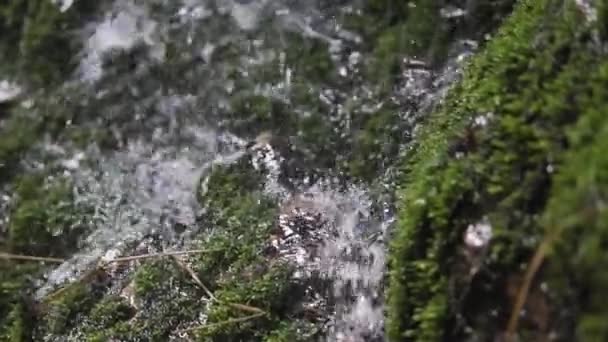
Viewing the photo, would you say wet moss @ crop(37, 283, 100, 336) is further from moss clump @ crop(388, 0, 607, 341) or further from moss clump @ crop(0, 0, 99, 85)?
moss clump @ crop(388, 0, 607, 341)

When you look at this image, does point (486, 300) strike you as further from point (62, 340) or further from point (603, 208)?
point (62, 340)

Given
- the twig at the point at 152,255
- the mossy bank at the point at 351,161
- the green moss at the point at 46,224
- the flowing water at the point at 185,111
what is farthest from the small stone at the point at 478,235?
the green moss at the point at 46,224

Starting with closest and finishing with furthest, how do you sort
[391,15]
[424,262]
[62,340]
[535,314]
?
[535,314] → [424,262] → [62,340] → [391,15]

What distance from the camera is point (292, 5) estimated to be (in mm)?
1838

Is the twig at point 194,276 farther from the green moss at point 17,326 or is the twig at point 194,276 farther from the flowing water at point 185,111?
the green moss at point 17,326

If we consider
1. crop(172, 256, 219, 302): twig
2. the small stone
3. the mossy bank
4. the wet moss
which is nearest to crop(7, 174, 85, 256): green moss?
the mossy bank

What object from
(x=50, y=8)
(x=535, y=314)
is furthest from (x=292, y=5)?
(x=535, y=314)

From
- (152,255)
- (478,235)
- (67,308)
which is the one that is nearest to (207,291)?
(152,255)

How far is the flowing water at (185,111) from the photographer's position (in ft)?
5.12

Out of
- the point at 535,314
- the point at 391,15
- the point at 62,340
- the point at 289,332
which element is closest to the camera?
the point at 535,314

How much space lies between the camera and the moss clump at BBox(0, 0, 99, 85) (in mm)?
1905

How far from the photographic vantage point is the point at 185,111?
5.83ft

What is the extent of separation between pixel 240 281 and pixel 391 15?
0.81 m

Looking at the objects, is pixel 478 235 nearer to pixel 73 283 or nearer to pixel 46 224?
pixel 73 283
